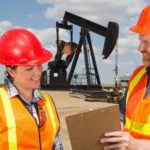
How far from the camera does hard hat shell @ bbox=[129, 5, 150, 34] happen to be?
3193 mm

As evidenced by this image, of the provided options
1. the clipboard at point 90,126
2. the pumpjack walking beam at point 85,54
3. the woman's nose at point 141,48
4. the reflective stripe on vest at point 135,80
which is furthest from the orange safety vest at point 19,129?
the pumpjack walking beam at point 85,54

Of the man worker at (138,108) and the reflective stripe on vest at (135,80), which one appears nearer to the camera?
the man worker at (138,108)

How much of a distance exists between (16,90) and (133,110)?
2.81 ft

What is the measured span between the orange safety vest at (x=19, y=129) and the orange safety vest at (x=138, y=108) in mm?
570

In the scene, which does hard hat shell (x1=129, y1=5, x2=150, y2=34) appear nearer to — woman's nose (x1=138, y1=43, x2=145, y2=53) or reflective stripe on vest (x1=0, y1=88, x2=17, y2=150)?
woman's nose (x1=138, y1=43, x2=145, y2=53)

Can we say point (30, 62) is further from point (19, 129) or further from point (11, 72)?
point (19, 129)

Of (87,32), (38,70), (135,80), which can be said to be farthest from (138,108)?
(87,32)

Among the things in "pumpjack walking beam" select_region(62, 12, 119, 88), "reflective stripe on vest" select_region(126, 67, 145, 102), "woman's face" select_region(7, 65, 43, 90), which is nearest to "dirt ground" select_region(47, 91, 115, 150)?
"pumpjack walking beam" select_region(62, 12, 119, 88)

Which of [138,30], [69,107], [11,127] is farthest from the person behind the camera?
[69,107]

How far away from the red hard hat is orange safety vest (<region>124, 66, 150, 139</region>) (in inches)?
27.2

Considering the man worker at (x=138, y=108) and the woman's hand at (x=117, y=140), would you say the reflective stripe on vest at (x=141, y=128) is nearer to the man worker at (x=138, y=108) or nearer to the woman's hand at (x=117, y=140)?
the man worker at (x=138, y=108)

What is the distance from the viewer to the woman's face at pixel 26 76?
3.13 meters

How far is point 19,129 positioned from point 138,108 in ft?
2.77

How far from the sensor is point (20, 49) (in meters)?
3.31
